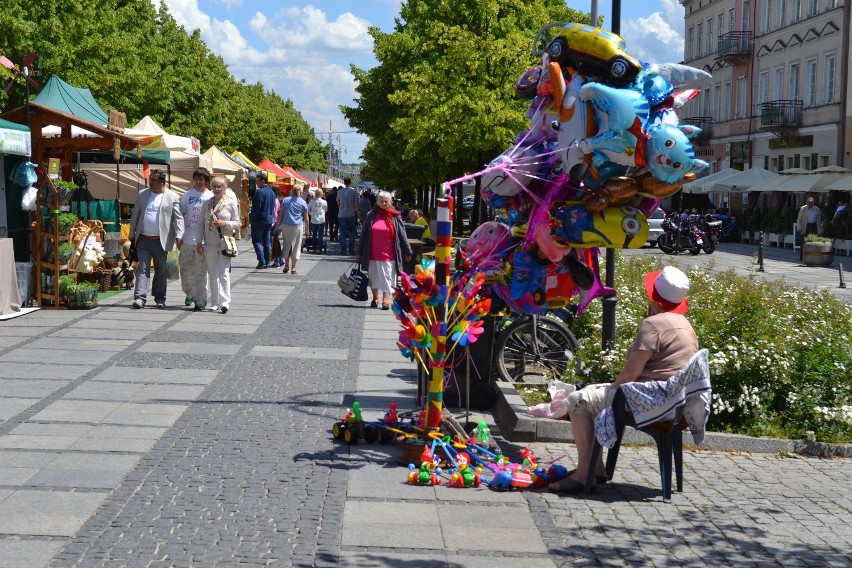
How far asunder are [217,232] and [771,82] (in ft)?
137

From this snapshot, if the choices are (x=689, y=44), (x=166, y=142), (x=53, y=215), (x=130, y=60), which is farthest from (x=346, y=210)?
(x=689, y=44)

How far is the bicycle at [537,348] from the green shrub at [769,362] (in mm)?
208

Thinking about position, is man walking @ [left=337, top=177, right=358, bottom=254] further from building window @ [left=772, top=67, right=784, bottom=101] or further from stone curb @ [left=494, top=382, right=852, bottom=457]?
building window @ [left=772, top=67, right=784, bottom=101]

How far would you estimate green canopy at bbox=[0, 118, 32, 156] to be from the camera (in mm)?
13695

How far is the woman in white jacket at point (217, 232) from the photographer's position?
15328 mm

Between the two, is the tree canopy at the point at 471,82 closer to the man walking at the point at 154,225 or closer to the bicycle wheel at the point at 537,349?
the man walking at the point at 154,225

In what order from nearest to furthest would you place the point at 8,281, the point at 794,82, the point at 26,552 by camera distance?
the point at 26,552 < the point at 8,281 < the point at 794,82

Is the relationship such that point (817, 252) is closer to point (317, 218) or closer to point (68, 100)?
point (317, 218)

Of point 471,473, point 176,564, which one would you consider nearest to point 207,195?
point 471,473

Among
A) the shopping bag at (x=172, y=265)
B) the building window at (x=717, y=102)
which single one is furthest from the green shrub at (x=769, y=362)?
the building window at (x=717, y=102)

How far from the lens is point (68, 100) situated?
18.1 meters

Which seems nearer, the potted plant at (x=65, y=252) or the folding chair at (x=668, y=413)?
the folding chair at (x=668, y=413)

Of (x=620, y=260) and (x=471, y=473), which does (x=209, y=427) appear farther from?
(x=620, y=260)

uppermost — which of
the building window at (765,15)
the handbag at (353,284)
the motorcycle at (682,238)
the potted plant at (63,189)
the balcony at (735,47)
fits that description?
the building window at (765,15)
